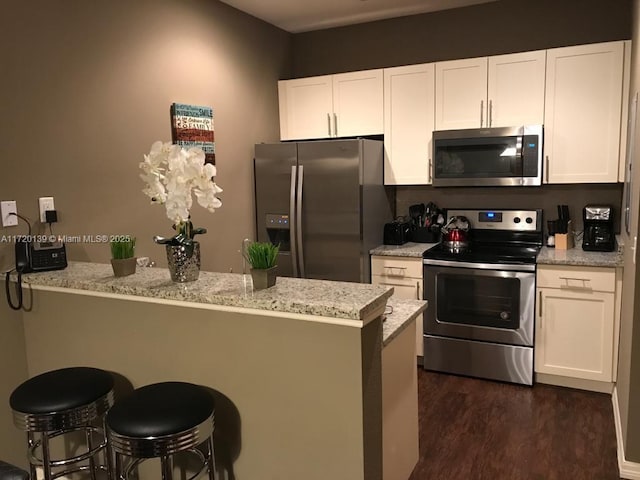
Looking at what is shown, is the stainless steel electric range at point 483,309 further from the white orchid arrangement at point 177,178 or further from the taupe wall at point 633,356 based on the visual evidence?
the white orchid arrangement at point 177,178

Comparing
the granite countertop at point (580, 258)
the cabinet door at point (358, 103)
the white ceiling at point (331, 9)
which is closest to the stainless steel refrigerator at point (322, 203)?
the cabinet door at point (358, 103)

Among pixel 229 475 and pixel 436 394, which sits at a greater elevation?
pixel 229 475

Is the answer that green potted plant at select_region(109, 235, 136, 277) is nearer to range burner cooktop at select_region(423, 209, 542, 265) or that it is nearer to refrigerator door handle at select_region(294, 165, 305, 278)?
refrigerator door handle at select_region(294, 165, 305, 278)

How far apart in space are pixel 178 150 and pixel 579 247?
9.96ft

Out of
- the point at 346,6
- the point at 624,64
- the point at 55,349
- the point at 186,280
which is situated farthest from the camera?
the point at 346,6

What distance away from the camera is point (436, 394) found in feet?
11.4

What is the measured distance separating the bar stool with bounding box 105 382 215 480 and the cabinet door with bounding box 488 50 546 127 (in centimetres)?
291

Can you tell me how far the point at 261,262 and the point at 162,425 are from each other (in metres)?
0.61

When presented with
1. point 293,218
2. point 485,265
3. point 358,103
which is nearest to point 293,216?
point 293,218

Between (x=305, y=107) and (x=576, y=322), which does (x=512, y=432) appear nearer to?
(x=576, y=322)

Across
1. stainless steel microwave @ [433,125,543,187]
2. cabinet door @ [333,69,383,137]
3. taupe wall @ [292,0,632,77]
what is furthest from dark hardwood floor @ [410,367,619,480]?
taupe wall @ [292,0,632,77]

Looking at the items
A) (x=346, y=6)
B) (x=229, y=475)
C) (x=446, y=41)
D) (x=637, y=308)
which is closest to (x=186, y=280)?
(x=229, y=475)

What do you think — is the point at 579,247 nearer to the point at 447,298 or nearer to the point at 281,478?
the point at 447,298

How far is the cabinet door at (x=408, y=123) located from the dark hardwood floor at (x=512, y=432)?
157cm
